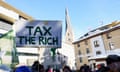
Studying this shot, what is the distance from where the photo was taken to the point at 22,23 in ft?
17.8

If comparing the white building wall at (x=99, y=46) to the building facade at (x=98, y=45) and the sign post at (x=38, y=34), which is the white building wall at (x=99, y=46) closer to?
the building facade at (x=98, y=45)

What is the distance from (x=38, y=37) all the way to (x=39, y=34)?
9 centimetres

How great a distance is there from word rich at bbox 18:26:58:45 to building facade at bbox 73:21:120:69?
32020mm

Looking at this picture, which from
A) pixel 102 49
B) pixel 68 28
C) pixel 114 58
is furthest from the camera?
pixel 68 28

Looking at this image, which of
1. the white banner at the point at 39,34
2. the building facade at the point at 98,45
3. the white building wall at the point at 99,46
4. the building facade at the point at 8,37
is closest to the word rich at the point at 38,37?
the white banner at the point at 39,34

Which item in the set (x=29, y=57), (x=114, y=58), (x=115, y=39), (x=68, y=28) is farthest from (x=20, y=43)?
(x=68, y=28)

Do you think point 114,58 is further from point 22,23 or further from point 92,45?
point 92,45

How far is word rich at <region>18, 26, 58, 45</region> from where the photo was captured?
5.32 metres

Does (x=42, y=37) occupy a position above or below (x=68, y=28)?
below

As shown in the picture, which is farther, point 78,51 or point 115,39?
point 78,51

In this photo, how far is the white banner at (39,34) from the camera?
5.32 meters

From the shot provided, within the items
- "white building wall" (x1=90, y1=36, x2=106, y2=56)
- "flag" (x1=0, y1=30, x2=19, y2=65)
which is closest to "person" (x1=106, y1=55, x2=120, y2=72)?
"flag" (x1=0, y1=30, x2=19, y2=65)

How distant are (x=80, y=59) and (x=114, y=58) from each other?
1917 inches


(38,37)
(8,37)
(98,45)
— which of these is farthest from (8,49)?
(98,45)
